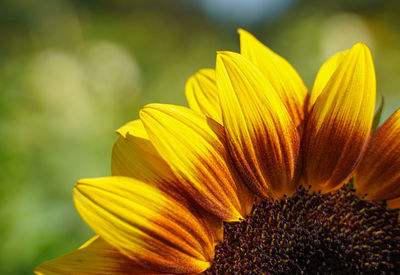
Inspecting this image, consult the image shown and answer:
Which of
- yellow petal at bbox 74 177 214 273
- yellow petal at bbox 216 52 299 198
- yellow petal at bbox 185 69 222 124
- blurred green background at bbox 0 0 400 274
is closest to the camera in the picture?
yellow petal at bbox 74 177 214 273

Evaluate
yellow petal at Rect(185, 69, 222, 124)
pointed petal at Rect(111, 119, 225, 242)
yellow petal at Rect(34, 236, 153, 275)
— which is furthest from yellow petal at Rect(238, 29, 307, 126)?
yellow petal at Rect(34, 236, 153, 275)

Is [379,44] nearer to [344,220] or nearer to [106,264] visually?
[344,220]

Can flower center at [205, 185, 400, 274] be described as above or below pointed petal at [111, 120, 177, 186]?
below

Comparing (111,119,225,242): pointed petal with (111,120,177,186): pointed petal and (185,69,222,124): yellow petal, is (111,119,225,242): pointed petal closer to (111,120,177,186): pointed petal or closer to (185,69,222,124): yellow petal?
(111,120,177,186): pointed petal

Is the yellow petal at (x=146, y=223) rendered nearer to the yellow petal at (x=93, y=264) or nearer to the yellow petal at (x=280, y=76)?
the yellow petal at (x=93, y=264)

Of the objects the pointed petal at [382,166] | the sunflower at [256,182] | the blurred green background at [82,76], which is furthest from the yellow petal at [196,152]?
the blurred green background at [82,76]

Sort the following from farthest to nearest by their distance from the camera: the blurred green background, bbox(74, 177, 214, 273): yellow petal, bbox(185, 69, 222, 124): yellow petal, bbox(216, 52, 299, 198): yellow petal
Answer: the blurred green background < bbox(185, 69, 222, 124): yellow petal < bbox(216, 52, 299, 198): yellow petal < bbox(74, 177, 214, 273): yellow petal
